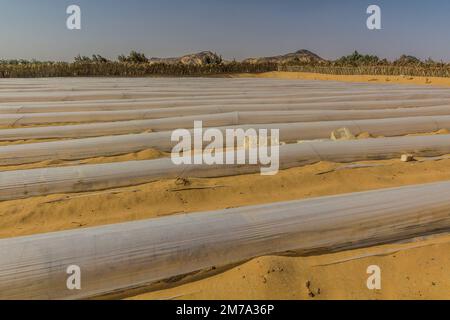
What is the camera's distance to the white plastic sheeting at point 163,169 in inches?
78.0

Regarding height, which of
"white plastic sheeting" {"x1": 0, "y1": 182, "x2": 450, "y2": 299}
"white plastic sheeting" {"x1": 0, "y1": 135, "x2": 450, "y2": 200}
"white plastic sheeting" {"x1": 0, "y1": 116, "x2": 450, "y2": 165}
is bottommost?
"white plastic sheeting" {"x1": 0, "y1": 182, "x2": 450, "y2": 299}

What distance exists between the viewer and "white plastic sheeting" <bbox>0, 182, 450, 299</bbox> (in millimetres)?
→ 1123

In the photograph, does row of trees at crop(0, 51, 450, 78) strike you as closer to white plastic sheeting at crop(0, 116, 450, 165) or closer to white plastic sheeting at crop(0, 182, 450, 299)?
white plastic sheeting at crop(0, 116, 450, 165)

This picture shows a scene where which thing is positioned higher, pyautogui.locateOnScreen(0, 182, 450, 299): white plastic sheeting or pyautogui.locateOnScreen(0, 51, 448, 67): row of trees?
pyautogui.locateOnScreen(0, 51, 448, 67): row of trees

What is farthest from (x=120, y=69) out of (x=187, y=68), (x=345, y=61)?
(x=345, y=61)

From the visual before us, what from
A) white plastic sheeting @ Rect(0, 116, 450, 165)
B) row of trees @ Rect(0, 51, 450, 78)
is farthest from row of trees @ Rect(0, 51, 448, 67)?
white plastic sheeting @ Rect(0, 116, 450, 165)

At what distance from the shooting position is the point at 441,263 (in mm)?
1404

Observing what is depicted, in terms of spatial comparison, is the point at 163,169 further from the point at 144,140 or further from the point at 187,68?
the point at 187,68

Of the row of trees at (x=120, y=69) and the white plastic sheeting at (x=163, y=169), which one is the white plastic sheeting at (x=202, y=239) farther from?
the row of trees at (x=120, y=69)

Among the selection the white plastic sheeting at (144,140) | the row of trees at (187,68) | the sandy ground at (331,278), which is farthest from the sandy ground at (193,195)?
the row of trees at (187,68)

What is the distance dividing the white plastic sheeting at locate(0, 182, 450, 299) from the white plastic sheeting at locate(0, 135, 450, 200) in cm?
77

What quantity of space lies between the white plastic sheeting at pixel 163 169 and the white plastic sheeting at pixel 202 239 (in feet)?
2.52
